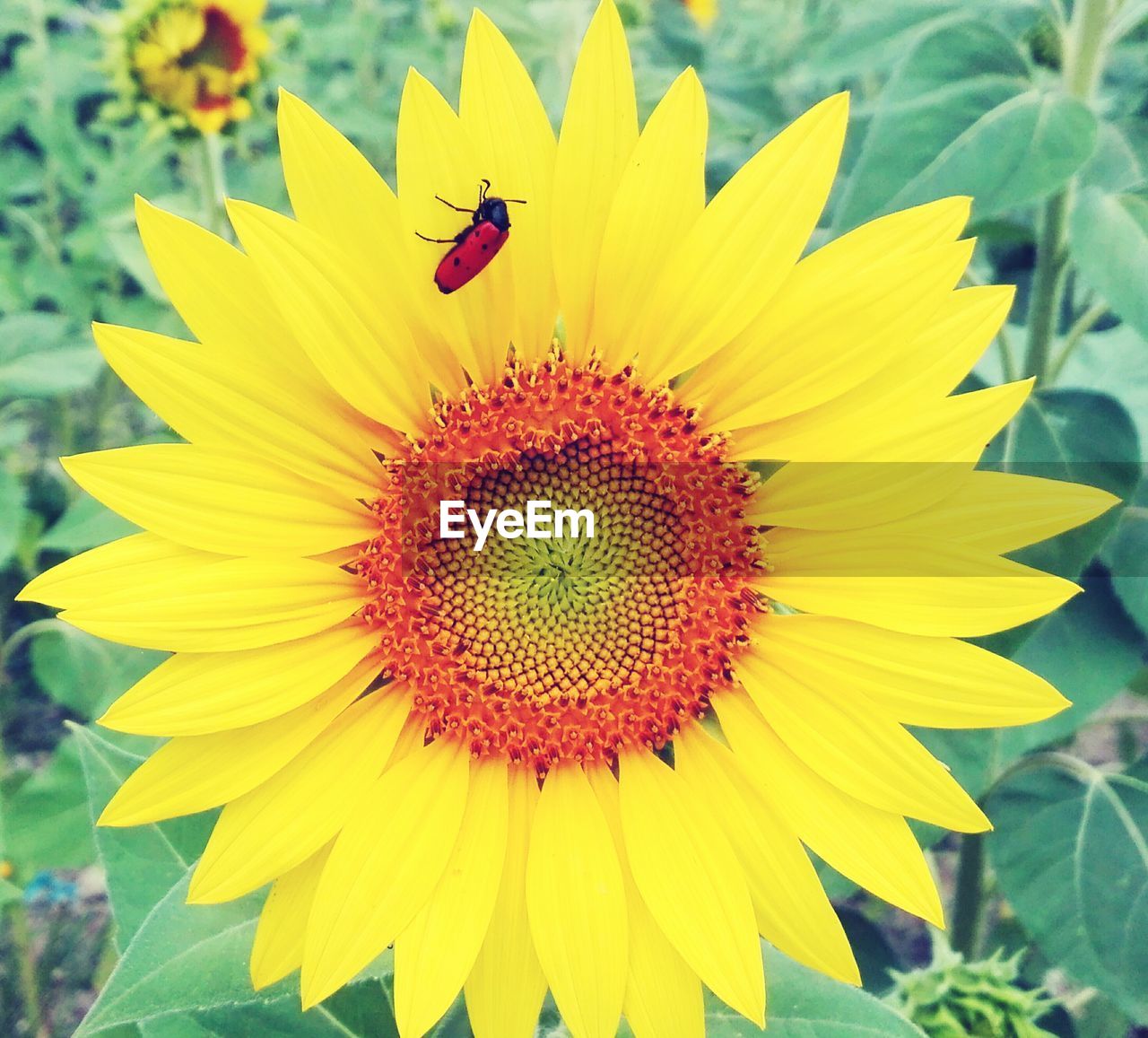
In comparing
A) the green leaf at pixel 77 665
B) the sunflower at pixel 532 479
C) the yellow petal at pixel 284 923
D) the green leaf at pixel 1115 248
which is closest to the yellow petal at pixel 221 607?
the sunflower at pixel 532 479

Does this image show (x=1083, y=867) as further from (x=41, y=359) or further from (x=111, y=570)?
(x=41, y=359)

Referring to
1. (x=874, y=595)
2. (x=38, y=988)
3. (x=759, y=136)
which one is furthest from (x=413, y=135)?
(x=38, y=988)

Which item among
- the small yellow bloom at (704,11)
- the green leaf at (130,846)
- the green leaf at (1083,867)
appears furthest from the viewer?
the small yellow bloom at (704,11)

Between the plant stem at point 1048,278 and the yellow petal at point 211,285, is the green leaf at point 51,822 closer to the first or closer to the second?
the yellow petal at point 211,285

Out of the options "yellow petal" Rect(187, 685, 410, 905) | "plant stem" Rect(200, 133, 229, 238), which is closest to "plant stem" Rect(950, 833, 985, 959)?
"yellow petal" Rect(187, 685, 410, 905)

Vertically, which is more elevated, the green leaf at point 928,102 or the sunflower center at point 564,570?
the green leaf at point 928,102

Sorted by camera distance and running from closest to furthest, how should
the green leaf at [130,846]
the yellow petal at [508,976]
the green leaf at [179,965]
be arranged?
the green leaf at [179,965] < the yellow petal at [508,976] < the green leaf at [130,846]
